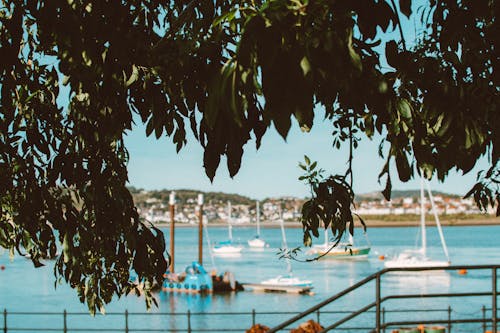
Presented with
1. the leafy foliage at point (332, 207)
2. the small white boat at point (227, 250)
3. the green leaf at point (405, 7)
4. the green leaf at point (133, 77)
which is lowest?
the small white boat at point (227, 250)

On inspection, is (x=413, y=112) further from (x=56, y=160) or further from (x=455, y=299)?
(x=455, y=299)

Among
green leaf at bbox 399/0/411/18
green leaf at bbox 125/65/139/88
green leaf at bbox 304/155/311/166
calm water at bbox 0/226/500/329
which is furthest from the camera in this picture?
calm water at bbox 0/226/500/329

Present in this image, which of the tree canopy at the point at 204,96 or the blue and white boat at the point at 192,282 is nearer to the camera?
the tree canopy at the point at 204,96

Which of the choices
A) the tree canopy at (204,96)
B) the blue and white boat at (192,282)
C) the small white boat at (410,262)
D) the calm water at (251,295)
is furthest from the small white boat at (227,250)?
the tree canopy at (204,96)

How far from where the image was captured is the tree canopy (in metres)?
1.97

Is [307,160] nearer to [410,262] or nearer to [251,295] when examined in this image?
[251,295]

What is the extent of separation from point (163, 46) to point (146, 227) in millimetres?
1470

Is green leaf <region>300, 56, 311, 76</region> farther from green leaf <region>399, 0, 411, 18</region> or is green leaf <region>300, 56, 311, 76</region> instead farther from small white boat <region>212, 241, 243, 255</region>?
small white boat <region>212, 241, 243, 255</region>

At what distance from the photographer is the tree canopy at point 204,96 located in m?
1.97

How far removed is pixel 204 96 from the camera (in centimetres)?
312

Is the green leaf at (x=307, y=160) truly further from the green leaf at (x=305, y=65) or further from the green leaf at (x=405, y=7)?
the green leaf at (x=305, y=65)

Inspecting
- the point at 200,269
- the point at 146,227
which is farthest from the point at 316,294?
the point at 146,227

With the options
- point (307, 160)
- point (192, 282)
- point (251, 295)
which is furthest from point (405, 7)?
point (192, 282)

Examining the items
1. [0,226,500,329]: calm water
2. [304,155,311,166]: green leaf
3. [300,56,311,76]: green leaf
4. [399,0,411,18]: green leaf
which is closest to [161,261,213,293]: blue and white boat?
[0,226,500,329]: calm water
